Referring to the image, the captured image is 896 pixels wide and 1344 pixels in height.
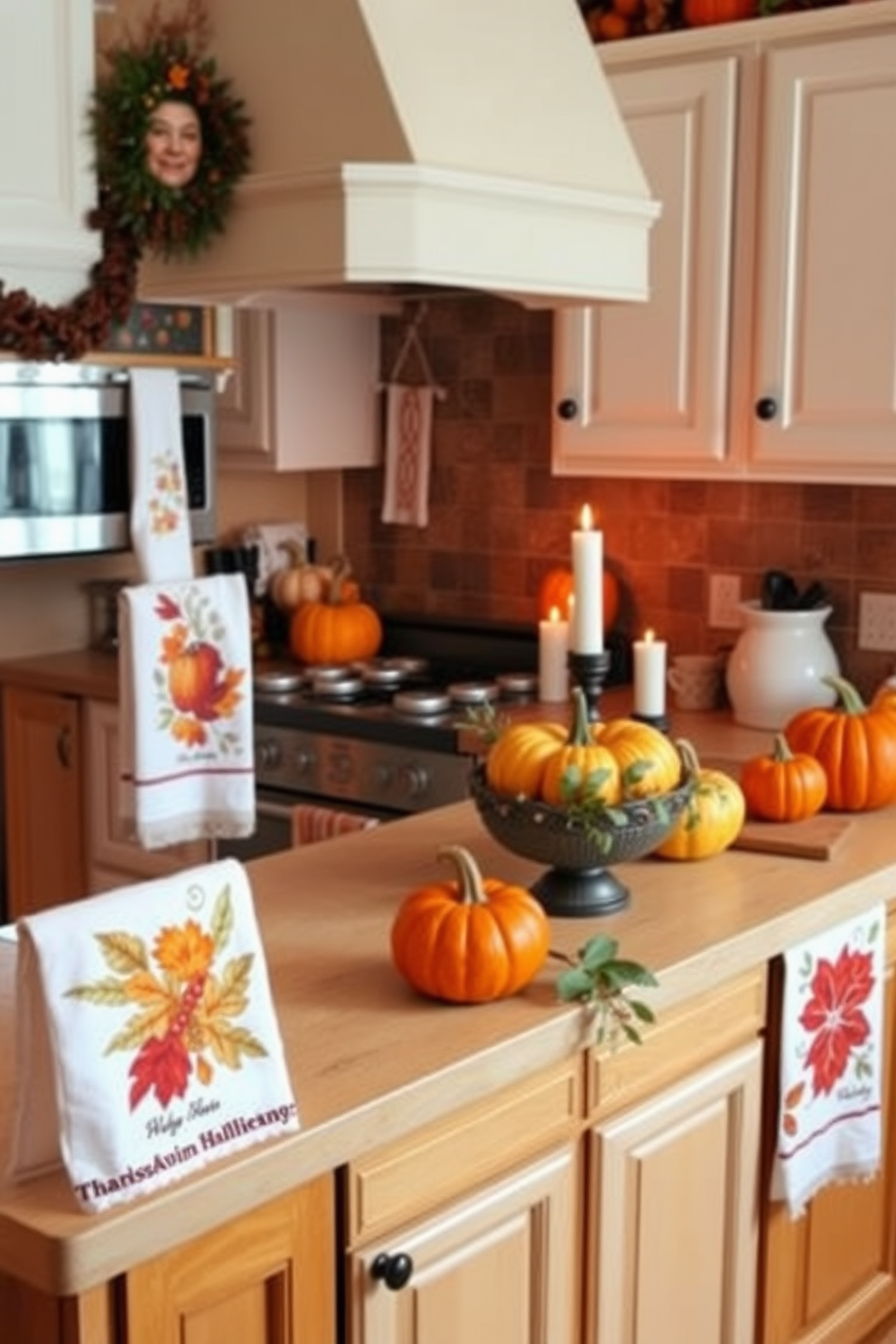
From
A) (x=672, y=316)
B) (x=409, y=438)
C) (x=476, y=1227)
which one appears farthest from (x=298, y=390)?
(x=476, y=1227)

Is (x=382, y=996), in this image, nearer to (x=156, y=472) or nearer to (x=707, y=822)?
(x=707, y=822)

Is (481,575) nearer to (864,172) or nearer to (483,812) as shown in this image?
(864,172)

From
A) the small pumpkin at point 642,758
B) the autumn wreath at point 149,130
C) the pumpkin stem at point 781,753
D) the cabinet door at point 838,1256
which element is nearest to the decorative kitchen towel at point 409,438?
the autumn wreath at point 149,130

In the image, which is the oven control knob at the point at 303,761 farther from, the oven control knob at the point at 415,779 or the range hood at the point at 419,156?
the range hood at the point at 419,156

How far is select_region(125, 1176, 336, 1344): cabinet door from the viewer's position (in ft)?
4.73

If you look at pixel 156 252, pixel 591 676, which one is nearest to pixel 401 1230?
pixel 591 676

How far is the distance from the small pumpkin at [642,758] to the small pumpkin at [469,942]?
249 millimetres

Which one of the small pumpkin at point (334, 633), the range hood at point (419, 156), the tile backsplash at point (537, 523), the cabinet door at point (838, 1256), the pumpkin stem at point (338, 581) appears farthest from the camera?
the pumpkin stem at point (338, 581)

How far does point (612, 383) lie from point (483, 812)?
1.65 meters

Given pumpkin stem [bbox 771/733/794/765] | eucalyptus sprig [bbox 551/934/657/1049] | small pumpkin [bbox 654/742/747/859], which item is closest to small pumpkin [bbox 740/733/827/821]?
pumpkin stem [bbox 771/733/794/765]

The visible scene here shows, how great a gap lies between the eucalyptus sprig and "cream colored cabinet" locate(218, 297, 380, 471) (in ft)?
7.99

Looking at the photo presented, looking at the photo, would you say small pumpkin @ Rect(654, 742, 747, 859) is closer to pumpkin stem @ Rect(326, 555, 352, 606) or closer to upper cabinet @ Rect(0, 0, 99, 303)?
upper cabinet @ Rect(0, 0, 99, 303)

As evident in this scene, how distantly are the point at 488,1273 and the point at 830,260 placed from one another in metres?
2.07

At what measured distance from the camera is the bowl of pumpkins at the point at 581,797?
2004 mm
